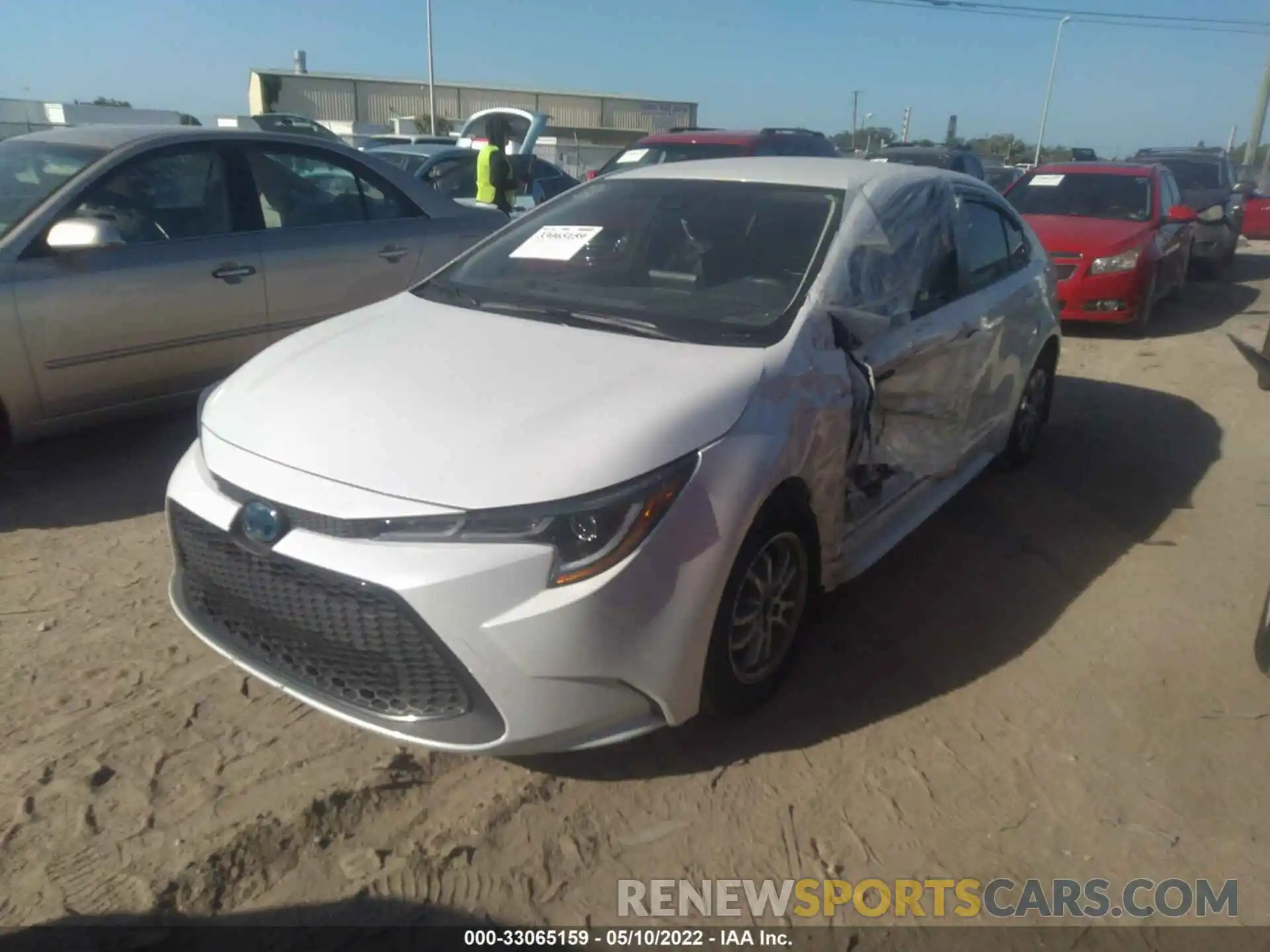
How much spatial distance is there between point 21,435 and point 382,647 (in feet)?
9.53

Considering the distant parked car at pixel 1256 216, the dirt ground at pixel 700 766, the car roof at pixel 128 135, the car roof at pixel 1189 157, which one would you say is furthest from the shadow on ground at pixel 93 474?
the distant parked car at pixel 1256 216

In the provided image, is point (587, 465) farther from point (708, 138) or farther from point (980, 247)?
point (708, 138)

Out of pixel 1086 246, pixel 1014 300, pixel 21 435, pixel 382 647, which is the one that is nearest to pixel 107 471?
pixel 21 435

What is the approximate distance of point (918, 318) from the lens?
361cm

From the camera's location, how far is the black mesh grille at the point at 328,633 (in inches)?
93.1

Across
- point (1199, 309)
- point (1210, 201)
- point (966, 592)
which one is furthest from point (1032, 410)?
point (1210, 201)

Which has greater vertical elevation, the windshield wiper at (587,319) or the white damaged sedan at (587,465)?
the windshield wiper at (587,319)

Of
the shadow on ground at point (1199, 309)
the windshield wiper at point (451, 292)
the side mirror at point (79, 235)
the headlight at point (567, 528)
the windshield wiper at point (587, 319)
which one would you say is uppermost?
the side mirror at point (79, 235)

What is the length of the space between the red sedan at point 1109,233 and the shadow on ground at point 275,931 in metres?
6.79

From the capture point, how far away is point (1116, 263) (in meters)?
8.42

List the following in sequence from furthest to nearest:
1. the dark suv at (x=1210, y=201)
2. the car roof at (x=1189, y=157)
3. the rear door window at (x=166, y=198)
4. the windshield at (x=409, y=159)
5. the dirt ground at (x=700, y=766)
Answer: the car roof at (x=1189, y=157) → the dark suv at (x=1210, y=201) → the windshield at (x=409, y=159) → the rear door window at (x=166, y=198) → the dirt ground at (x=700, y=766)

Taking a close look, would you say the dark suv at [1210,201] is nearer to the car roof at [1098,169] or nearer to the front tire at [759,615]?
the car roof at [1098,169]

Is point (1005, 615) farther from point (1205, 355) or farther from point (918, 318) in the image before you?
point (1205, 355)
